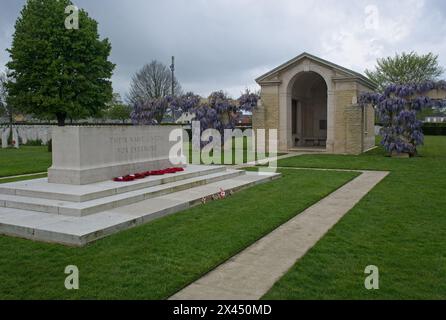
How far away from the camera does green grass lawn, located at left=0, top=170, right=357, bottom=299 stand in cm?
462

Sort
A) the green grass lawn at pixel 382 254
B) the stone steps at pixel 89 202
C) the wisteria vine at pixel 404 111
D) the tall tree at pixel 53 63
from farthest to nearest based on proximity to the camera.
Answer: the tall tree at pixel 53 63 < the wisteria vine at pixel 404 111 < the stone steps at pixel 89 202 < the green grass lawn at pixel 382 254

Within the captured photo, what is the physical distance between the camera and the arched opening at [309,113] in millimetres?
27328

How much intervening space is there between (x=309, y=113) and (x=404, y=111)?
356 inches

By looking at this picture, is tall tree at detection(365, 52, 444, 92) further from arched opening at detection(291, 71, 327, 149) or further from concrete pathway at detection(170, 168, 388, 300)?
concrete pathway at detection(170, 168, 388, 300)

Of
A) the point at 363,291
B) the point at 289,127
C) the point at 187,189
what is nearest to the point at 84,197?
the point at 187,189

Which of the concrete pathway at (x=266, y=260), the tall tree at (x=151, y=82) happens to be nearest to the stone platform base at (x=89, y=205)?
the concrete pathway at (x=266, y=260)

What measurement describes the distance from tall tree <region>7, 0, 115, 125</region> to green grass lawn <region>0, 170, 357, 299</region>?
2743 centimetres

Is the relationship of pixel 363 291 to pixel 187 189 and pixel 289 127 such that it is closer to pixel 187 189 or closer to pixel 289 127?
pixel 187 189

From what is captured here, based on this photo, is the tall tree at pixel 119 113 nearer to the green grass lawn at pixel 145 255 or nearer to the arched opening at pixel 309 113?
the arched opening at pixel 309 113

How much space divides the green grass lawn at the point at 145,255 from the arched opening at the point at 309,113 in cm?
1919

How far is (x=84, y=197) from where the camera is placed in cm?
823

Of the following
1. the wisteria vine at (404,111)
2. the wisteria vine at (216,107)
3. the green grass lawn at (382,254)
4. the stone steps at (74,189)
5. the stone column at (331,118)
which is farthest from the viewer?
the wisteria vine at (216,107)

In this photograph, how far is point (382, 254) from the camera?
575cm

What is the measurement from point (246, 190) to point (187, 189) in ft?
5.20
